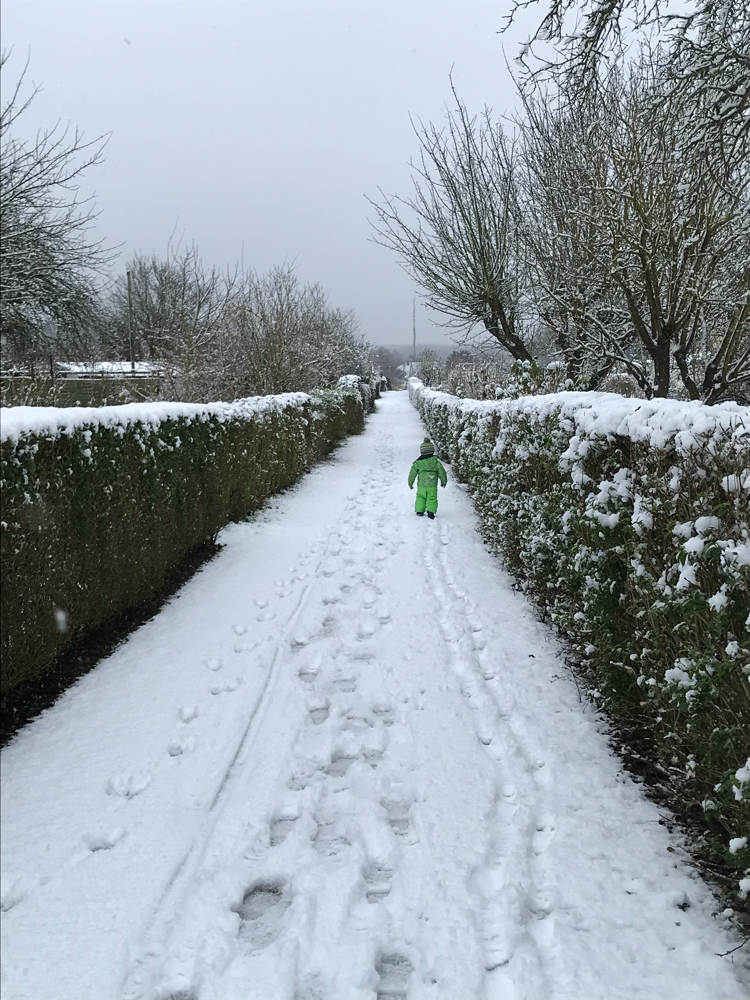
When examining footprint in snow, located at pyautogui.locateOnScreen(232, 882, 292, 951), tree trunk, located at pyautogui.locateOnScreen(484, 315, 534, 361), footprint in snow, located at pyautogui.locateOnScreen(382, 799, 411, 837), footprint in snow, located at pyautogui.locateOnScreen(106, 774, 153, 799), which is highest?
tree trunk, located at pyautogui.locateOnScreen(484, 315, 534, 361)

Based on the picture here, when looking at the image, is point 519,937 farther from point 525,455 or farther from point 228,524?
point 228,524

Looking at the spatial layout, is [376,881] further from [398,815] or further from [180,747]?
[180,747]

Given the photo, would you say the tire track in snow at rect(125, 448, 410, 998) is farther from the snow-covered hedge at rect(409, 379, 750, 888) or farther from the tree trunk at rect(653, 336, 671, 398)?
the tree trunk at rect(653, 336, 671, 398)

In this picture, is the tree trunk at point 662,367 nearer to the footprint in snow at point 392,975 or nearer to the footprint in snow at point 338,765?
the footprint in snow at point 338,765

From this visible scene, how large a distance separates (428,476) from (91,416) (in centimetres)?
548

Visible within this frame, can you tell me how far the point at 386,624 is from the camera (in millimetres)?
4938

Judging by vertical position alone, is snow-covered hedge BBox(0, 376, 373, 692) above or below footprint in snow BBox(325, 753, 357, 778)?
above

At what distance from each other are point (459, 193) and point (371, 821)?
11076 millimetres

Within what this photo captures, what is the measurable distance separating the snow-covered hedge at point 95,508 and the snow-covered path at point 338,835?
0.49 meters

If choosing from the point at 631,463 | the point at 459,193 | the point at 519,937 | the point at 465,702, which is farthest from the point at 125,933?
the point at 459,193

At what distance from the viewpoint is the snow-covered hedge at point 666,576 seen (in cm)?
201

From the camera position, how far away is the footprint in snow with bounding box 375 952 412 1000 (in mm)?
1900

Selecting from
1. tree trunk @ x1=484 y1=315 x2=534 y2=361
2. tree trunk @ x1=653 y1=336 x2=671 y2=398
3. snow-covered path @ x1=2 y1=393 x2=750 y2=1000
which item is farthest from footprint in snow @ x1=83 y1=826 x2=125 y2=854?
tree trunk @ x1=484 y1=315 x2=534 y2=361

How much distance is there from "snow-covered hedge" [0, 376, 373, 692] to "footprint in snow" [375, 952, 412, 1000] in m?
2.44
